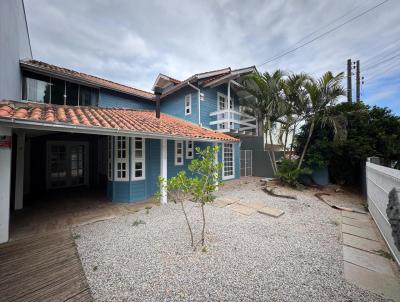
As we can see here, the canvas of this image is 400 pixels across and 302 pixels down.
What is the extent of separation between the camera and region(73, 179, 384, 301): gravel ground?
7.94 feet

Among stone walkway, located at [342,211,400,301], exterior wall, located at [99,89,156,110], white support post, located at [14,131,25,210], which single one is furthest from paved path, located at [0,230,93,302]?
exterior wall, located at [99,89,156,110]

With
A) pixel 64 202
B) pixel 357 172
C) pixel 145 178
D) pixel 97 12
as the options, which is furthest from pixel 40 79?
pixel 357 172

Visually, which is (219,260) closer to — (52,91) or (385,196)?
(385,196)

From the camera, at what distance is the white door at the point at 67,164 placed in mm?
8789

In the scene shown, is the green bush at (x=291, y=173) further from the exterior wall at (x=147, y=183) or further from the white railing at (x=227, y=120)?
the exterior wall at (x=147, y=183)

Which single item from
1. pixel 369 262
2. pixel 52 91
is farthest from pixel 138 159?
pixel 369 262

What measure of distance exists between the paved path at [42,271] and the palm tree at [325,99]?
34.3 ft

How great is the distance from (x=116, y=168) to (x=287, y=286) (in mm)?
6169

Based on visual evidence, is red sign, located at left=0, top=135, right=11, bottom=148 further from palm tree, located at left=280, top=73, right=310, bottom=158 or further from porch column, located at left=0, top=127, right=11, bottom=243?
palm tree, located at left=280, top=73, right=310, bottom=158

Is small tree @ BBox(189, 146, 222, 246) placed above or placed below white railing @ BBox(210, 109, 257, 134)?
below

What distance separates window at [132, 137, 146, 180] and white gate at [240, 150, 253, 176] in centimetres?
816

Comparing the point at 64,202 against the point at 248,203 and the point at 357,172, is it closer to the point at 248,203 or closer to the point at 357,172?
the point at 248,203

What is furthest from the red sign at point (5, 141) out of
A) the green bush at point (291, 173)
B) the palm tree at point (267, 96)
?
the green bush at point (291, 173)

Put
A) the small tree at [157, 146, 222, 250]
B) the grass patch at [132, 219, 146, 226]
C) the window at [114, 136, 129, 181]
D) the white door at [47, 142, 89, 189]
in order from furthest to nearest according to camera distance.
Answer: the white door at [47, 142, 89, 189] → the window at [114, 136, 129, 181] → the grass patch at [132, 219, 146, 226] → the small tree at [157, 146, 222, 250]
